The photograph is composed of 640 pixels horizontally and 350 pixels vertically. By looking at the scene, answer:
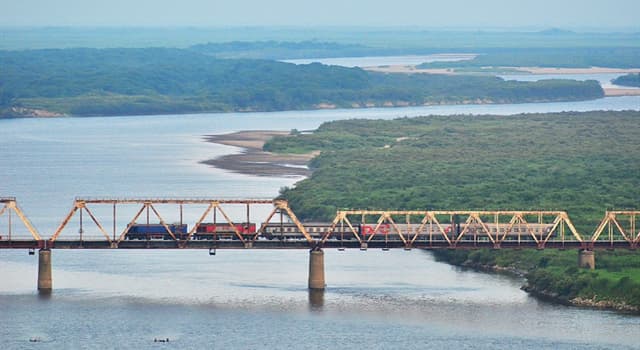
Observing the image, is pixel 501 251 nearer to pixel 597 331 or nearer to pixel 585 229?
pixel 585 229

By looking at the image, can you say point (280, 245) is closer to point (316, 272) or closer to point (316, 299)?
point (316, 272)

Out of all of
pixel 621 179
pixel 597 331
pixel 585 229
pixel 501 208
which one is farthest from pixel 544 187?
pixel 597 331

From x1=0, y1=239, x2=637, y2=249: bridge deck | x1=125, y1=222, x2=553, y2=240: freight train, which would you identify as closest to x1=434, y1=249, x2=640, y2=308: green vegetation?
x1=0, y1=239, x2=637, y2=249: bridge deck

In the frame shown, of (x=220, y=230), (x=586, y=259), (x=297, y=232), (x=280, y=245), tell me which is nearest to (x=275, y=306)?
(x=280, y=245)

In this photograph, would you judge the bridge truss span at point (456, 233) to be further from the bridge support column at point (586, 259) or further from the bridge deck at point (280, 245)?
the bridge support column at point (586, 259)

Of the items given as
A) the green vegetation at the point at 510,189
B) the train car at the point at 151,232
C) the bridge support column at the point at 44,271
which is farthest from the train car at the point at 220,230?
the green vegetation at the point at 510,189
